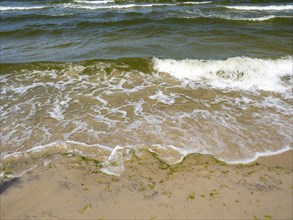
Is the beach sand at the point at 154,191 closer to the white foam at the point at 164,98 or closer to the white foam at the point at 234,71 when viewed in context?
the white foam at the point at 164,98

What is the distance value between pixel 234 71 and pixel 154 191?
589cm

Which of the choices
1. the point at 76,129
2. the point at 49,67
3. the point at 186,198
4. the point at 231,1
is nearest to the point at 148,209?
the point at 186,198

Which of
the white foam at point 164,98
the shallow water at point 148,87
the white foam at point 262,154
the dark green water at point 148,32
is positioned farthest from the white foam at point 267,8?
the white foam at point 262,154

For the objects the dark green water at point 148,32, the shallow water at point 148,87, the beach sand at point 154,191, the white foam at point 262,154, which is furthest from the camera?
the dark green water at point 148,32

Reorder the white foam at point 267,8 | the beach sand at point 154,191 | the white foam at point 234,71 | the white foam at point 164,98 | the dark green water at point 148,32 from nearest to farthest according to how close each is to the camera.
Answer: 1. the beach sand at point 154,191
2. the white foam at point 164,98
3. the white foam at point 234,71
4. the dark green water at point 148,32
5. the white foam at point 267,8

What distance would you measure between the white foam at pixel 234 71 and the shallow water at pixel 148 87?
0.03m

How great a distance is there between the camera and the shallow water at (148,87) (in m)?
5.15

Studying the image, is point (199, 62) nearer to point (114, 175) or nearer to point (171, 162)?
point (171, 162)

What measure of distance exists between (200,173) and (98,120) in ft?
9.23

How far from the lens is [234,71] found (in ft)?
27.7

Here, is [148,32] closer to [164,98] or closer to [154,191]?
[164,98]

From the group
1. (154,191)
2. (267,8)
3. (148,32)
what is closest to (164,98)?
(154,191)

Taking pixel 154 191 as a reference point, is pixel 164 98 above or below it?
below

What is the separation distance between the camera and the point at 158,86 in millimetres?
7746
